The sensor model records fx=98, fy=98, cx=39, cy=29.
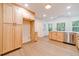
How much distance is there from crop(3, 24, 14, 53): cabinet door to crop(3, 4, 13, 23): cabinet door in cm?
21

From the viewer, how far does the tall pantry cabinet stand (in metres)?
3.82

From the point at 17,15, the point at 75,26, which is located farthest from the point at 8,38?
the point at 75,26

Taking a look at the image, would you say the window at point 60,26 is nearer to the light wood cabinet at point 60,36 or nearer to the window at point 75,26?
the window at point 75,26

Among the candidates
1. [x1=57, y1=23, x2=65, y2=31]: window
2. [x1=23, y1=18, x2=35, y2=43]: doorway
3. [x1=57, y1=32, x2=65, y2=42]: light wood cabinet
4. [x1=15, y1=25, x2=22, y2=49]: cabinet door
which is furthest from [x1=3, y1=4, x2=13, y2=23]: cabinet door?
[x1=57, y1=23, x2=65, y2=31]: window

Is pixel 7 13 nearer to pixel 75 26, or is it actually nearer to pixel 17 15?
pixel 17 15

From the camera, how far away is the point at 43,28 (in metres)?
11.8

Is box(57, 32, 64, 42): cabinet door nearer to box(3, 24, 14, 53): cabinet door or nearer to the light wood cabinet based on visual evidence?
the light wood cabinet

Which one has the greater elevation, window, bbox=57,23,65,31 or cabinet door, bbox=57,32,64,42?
window, bbox=57,23,65,31

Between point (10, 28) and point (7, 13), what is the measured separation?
64cm

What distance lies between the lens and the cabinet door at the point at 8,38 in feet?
12.7

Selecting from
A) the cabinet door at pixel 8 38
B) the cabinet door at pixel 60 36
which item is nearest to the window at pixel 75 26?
the cabinet door at pixel 60 36

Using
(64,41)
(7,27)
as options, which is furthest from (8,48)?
(64,41)

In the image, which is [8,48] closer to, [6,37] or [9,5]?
[6,37]

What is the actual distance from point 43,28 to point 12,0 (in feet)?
29.9
